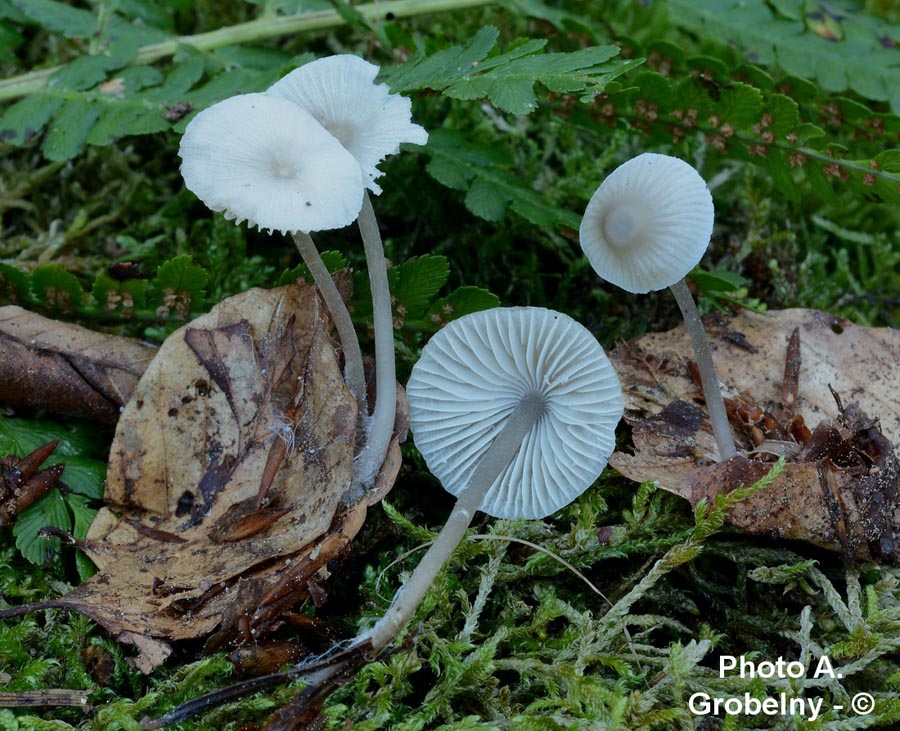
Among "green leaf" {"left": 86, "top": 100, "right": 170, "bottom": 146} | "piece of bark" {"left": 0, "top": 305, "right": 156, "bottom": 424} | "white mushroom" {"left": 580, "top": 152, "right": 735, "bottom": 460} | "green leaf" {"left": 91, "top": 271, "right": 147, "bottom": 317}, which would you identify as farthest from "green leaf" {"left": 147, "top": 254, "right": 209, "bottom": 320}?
"white mushroom" {"left": 580, "top": 152, "right": 735, "bottom": 460}

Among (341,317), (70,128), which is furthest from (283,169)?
(70,128)

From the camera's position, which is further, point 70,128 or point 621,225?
point 70,128

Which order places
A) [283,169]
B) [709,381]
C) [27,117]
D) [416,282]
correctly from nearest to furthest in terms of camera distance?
[283,169] → [709,381] → [416,282] → [27,117]

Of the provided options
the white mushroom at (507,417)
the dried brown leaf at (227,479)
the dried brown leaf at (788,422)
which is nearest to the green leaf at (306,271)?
the dried brown leaf at (227,479)

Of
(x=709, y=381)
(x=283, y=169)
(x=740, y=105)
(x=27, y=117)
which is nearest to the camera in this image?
(x=283, y=169)

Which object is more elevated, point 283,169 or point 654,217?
point 283,169

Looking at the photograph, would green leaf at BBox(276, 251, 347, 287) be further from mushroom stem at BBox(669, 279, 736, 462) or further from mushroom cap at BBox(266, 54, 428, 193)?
mushroom stem at BBox(669, 279, 736, 462)

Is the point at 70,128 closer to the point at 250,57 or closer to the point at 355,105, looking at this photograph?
the point at 250,57

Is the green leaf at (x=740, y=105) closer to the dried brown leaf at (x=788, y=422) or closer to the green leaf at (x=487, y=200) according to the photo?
the dried brown leaf at (x=788, y=422)
